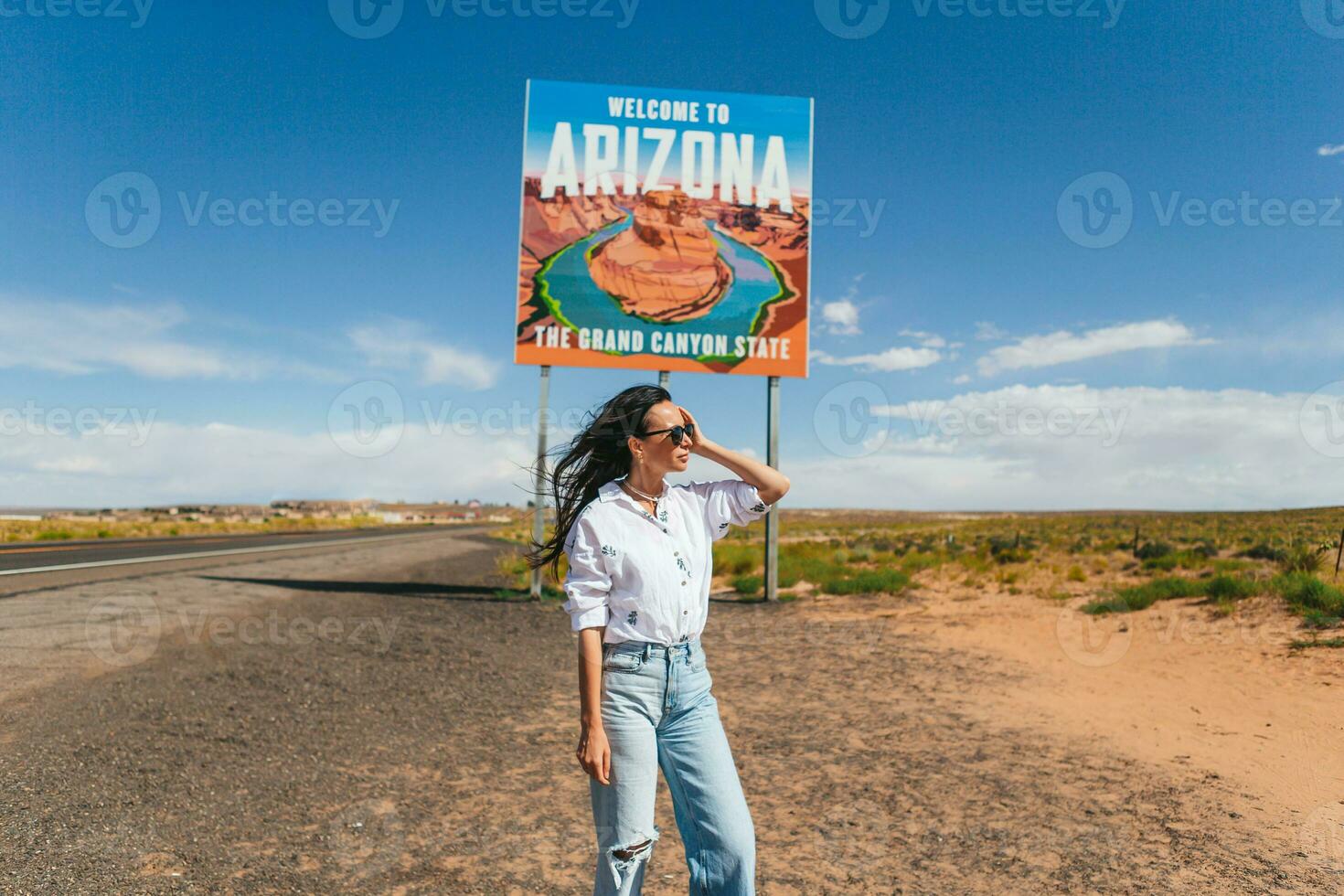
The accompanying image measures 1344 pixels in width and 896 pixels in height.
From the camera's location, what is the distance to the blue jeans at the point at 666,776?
2479mm

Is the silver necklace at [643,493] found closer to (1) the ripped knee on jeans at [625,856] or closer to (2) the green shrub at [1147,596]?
(1) the ripped knee on jeans at [625,856]

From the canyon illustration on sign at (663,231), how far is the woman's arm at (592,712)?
11652 millimetres

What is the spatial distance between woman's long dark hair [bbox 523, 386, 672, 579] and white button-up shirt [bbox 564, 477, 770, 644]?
0.20m

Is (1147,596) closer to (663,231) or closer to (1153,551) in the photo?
(1153,551)

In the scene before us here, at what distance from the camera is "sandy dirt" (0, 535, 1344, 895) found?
13.7 ft

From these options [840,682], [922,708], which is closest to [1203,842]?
[922,708]

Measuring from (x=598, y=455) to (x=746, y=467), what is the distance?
1.80 feet

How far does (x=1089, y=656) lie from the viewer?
1057 cm

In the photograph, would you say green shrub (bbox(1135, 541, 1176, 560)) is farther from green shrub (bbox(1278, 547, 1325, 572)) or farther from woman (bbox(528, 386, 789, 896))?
woman (bbox(528, 386, 789, 896))

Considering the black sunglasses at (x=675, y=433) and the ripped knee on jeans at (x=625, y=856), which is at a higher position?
the black sunglasses at (x=675, y=433)

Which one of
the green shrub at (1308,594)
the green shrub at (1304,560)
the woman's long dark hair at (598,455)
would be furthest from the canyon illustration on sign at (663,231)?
the woman's long dark hair at (598,455)

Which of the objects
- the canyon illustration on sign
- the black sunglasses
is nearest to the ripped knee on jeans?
the black sunglasses

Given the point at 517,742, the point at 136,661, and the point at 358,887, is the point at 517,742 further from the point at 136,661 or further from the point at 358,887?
the point at 136,661

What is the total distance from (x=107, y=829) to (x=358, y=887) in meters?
1.69
